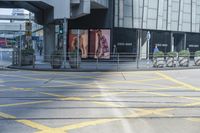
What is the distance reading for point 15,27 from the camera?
121 meters

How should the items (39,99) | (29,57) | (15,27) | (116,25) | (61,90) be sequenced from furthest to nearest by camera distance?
(15,27)
(116,25)
(29,57)
(61,90)
(39,99)

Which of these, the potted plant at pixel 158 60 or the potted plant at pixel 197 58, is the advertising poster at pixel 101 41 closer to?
the potted plant at pixel 197 58

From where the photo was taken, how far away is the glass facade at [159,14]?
141ft

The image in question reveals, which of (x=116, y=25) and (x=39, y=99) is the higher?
(x=116, y=25)

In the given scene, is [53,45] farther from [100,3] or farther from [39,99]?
[39,99]

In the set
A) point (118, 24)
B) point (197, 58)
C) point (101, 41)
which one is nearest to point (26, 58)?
point (101, 41)

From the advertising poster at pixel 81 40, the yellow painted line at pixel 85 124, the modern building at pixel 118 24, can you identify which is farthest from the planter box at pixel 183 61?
the yellow painted line at pixel 85 124

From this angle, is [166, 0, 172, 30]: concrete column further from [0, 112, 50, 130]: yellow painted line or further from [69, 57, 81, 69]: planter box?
[0, 112, 50, 130]: yellow painted line

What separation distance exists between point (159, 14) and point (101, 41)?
321 inches

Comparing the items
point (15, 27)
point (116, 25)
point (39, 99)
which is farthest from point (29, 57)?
point (15, 27)

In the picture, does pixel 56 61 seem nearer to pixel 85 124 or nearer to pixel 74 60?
pixel 74 60

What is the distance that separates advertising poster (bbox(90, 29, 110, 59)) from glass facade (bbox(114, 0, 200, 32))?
1347 millimetres

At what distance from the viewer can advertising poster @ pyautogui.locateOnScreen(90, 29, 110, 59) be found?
41.9 metres

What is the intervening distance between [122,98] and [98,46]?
2904cm
